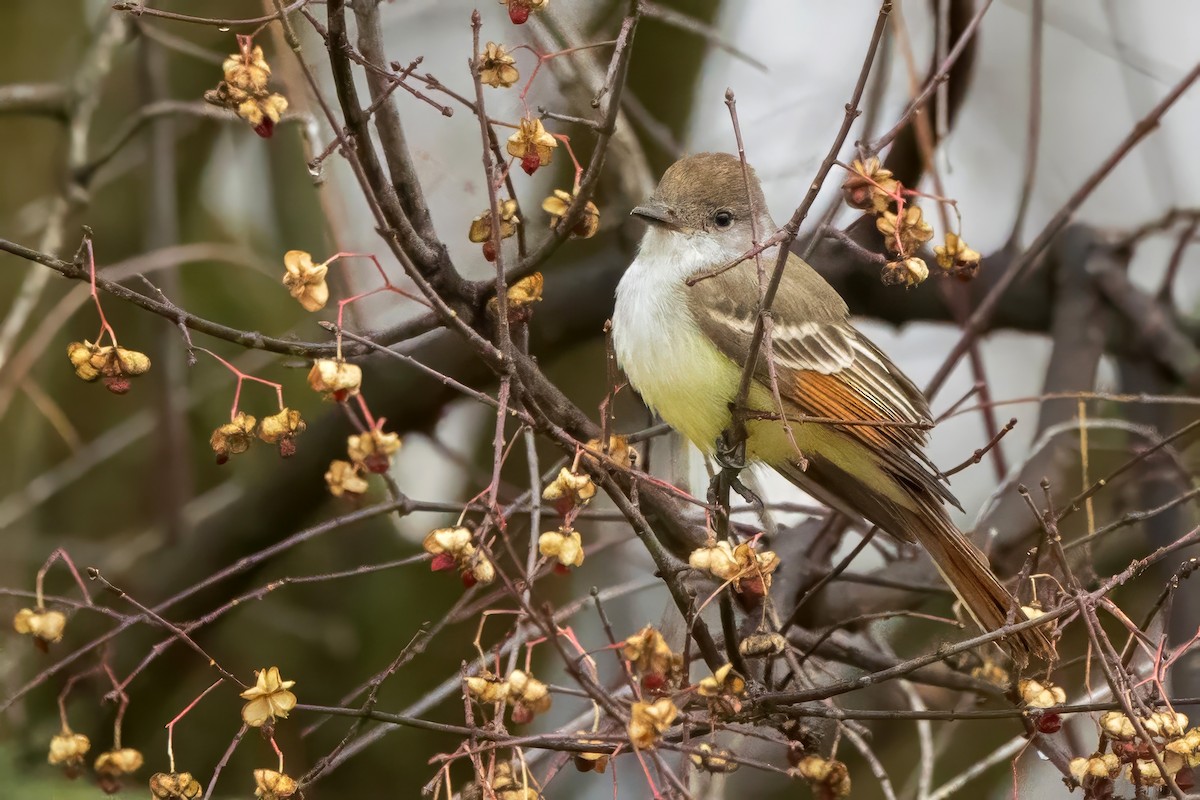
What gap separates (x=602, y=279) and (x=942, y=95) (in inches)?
50.2

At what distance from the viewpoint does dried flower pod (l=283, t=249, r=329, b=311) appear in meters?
2.11

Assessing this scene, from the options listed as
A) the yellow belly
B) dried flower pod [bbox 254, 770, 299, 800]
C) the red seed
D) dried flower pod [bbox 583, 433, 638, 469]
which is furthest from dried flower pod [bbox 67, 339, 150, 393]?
the yellow belly

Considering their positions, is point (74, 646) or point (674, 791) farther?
point (74, 646)

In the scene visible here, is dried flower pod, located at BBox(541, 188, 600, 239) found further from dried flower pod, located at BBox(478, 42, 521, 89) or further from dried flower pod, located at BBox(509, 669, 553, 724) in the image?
dried flower pod, located at BBox(509, 669, 553, 724)

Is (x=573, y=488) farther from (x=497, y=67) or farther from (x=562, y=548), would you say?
(x=497, y=67)

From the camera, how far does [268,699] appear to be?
80.7 inches

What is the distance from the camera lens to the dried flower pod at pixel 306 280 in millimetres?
2109

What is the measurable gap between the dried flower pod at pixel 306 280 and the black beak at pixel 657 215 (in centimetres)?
147

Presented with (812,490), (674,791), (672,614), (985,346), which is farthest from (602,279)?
(985,346)

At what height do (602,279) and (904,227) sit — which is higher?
(904,227)

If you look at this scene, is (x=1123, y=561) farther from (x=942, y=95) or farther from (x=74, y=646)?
(x=74, y=646)

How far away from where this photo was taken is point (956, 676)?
2971 millimetres

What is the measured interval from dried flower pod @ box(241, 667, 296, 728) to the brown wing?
1.59 metres

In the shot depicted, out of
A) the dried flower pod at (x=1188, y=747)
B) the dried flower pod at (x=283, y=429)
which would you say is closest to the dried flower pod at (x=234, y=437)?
the dried flower pod at (x=283, y=429)
